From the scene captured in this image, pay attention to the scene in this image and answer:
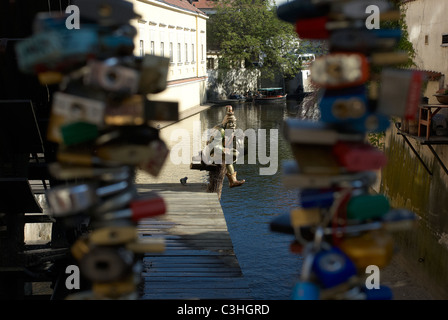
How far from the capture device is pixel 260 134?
95.8ft

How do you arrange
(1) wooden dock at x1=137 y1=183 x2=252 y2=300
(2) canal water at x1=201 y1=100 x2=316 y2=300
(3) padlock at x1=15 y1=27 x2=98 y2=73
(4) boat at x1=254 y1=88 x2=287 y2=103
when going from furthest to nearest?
1. (4) boat at x1=254 y1=88 x2=287 y2=103
2. (2) canal water at x1=201 y1=100 x2=316 y2=300
3. (1) wooden dock at x1=137 y1=183 x2=252 y2=300
4. (3) padlock at x1=15 y1=27 x2=98 y2=73

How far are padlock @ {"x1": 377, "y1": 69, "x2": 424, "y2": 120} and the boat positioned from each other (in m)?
39.9

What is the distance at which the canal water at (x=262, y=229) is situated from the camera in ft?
40.1

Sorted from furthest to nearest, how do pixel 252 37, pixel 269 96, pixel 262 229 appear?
pixel 252 37, pixel 269 96, pixel 262 229

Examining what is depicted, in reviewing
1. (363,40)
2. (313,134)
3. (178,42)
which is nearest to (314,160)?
(313,134)

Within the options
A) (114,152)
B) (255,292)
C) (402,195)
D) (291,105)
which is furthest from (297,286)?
(291,105)

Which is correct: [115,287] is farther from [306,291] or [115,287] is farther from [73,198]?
[306,291]

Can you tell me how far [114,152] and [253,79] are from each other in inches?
1765

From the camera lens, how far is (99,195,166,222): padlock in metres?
3.09

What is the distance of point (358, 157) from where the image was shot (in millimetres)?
2982

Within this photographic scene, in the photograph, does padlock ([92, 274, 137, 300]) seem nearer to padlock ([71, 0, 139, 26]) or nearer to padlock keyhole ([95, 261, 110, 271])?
padlock keyhole ([95, 261, 110, 271])

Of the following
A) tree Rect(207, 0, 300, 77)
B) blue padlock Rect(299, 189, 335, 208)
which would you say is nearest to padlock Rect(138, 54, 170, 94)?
blue padlock Rect(299, 189, 335, 208)

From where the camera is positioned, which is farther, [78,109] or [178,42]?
[178,42]

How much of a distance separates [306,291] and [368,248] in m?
0.38
